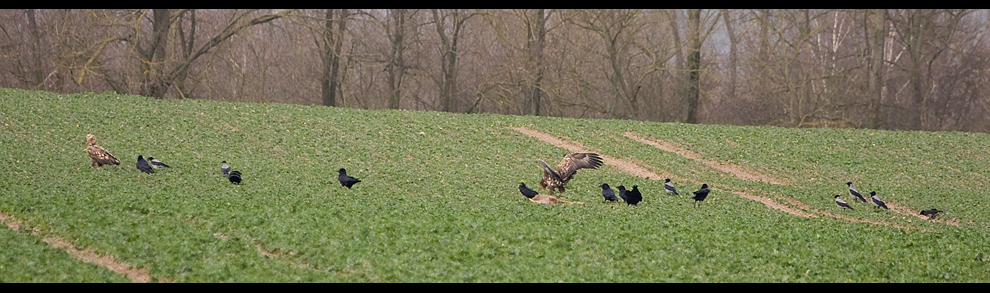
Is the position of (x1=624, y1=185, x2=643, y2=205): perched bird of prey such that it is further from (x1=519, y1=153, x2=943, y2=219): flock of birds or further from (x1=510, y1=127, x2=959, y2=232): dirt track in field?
(x1=510, y1=127, x2=959, y2=232): dirt track in field

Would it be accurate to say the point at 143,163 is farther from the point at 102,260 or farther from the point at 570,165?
the point at 570,165

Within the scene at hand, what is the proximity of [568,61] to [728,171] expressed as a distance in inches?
893

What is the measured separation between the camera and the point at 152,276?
10.1 m

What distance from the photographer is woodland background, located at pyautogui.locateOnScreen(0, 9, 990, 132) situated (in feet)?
126

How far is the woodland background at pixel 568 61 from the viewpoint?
126 ft

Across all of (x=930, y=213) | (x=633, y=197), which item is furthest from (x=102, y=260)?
(x=930, y=213)

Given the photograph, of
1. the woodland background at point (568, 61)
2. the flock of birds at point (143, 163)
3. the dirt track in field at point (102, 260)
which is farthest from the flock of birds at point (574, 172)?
the woodland background at point (568, 61)

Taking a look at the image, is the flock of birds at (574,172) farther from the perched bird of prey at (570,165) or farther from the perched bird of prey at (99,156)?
the perched bird of prey at (99,156)

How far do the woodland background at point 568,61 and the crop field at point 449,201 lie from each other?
11.0 meters

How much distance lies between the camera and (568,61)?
45625 millimetres

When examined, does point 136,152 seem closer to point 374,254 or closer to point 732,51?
point 374,254

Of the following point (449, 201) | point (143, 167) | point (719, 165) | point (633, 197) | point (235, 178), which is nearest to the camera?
point (633, 197)

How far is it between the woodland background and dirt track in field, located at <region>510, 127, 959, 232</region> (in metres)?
12.8
